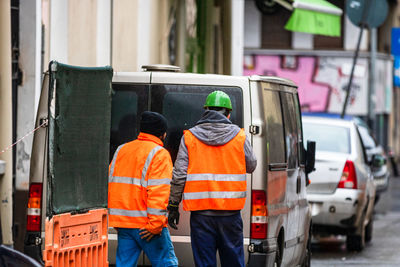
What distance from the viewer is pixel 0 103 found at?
9.72 metres

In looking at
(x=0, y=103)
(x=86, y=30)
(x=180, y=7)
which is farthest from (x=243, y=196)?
(x=180, y=7)

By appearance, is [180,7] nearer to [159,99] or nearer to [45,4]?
[45,4]

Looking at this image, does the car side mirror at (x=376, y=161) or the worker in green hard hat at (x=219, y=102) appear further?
the car side mirror at (x=376, y=161)

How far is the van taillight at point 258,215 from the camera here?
852 centimetres

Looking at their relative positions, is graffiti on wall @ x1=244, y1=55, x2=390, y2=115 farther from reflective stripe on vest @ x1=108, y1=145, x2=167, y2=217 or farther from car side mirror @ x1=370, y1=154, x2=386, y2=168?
reflective stripe on vest @ x1=108, y1=145, x2=167, y2=217

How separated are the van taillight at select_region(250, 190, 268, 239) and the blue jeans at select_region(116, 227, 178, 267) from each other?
900 mm

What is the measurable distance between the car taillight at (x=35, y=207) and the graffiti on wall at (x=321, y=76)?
26212 millimetres

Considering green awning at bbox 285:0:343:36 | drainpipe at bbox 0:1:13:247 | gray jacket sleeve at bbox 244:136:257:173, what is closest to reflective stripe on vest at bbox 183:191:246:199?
gray jacket sleeve at bbox 244:136:257:173

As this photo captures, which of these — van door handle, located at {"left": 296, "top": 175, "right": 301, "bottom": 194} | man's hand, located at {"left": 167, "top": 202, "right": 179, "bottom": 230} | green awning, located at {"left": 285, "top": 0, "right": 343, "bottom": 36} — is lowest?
man's hand, located at {"left": 167, "top": 202, "right": 179, "bottom": 230}

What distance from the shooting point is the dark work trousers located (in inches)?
318

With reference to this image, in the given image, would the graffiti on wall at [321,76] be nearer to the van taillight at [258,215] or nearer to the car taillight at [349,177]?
the car taillight at [349,177]

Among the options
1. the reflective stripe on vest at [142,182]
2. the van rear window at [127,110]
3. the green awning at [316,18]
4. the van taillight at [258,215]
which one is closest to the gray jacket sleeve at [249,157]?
the van taillight at [258,215]

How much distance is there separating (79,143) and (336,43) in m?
28.5

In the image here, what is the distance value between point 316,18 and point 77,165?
18.4 metres
